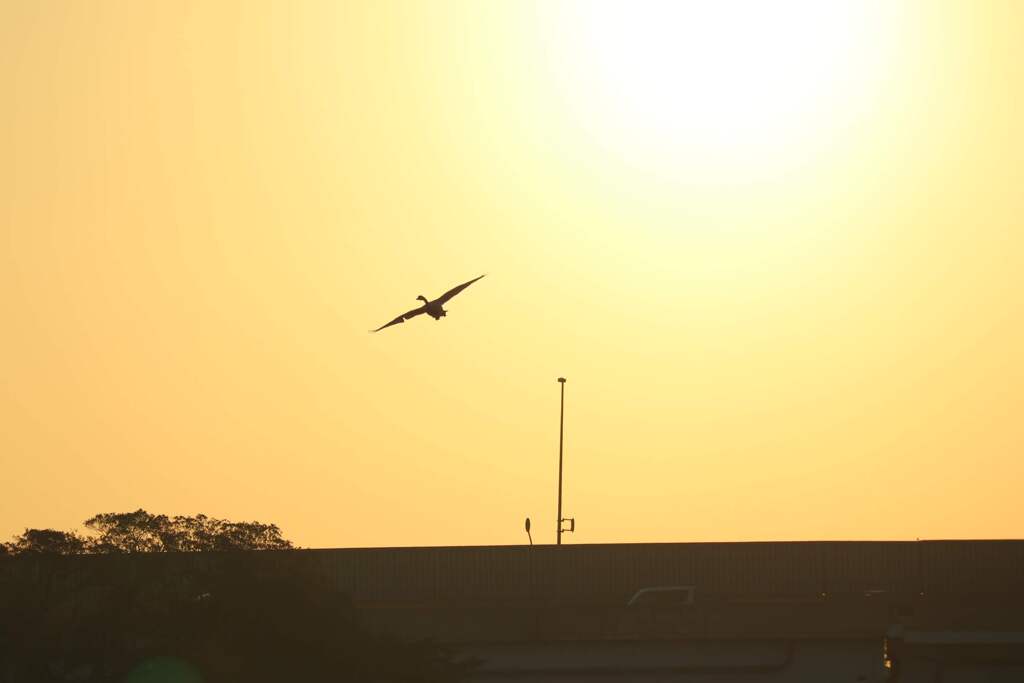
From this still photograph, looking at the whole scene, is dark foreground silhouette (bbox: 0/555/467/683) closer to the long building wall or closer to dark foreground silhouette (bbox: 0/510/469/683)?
dark foreground silhouette (bbox: 0/510/469/683)

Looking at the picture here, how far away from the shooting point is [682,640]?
60.3m

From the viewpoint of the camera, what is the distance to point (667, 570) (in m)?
61.8

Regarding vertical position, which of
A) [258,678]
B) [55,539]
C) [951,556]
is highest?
[951,556]

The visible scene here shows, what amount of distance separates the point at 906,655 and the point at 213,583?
20642 millimetres

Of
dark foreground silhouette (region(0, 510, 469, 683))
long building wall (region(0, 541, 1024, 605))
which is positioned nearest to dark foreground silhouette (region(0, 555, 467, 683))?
dark foreground silhouette (region(0, 510, 469, 683))

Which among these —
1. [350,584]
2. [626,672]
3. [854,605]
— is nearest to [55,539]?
[350,584]

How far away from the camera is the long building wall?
60.8 meters

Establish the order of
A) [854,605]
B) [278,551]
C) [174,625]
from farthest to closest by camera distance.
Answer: [854,605]
[278,551]
[174,625]

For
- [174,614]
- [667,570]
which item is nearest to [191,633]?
[174,614]

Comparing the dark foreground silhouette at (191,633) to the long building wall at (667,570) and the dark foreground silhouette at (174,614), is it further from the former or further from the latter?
the long building wall at (667,570)

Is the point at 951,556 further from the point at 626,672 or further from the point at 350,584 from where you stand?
the point at 350,584

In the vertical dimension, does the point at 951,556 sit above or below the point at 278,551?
above

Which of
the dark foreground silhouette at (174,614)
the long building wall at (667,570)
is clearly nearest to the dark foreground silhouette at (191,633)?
the dark foreground silhouette at (174,614)

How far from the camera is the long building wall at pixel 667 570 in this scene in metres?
60.8
